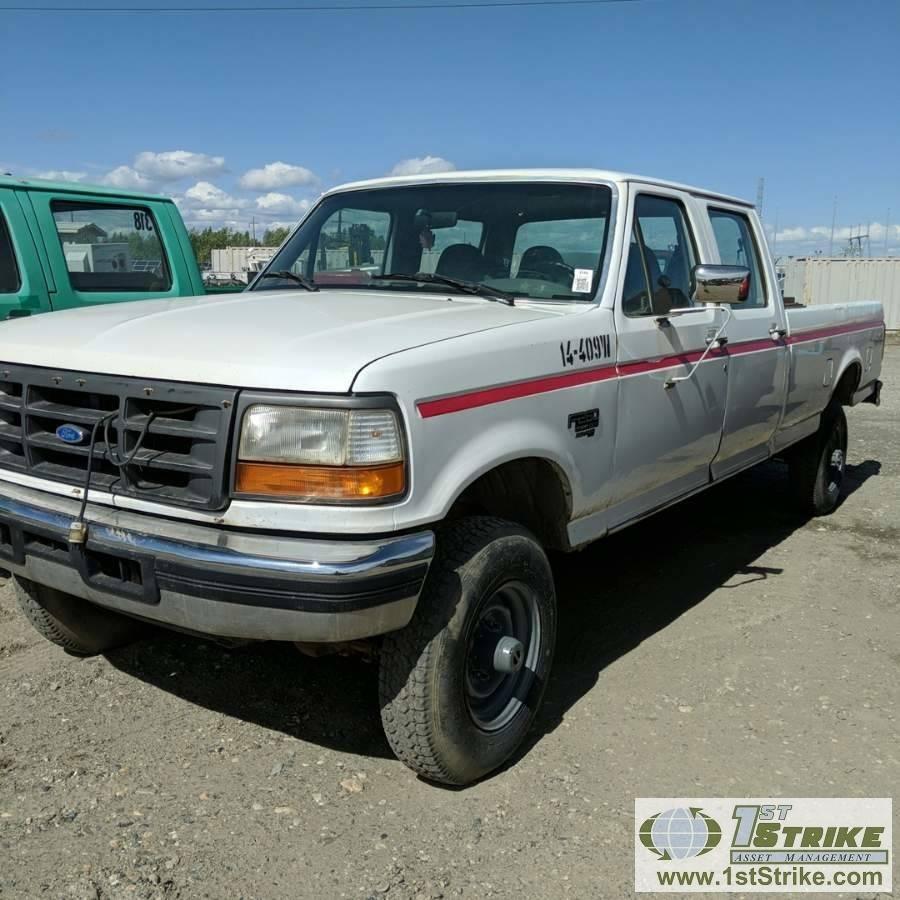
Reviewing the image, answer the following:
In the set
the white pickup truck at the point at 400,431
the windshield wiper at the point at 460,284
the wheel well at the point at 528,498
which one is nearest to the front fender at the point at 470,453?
the white pickup truck at the point at 400,431

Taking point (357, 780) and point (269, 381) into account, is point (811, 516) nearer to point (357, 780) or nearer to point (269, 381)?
point (357, 780)

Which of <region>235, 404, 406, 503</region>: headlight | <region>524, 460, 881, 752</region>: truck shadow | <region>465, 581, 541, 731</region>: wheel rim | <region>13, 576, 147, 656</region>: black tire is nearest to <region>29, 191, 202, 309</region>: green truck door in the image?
<region>13, 576, 147, 656</region>: black tire

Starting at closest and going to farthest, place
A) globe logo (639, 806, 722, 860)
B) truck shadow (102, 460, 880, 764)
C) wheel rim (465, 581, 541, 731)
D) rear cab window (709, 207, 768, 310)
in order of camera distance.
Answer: globe logo (639, 806, 722, 860), wheel rim (465, 581, 541, 731), truck shadow (102, 460, 880, 764), rear cab window (709, 207, 768, 310)

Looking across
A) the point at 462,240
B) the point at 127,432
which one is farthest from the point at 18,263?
the point at 127,432

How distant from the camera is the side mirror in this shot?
3.80 m

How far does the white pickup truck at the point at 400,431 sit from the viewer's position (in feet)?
8.42

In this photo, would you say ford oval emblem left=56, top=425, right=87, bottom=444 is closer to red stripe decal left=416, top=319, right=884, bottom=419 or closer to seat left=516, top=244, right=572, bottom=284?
red stripe decal left=416, top=319, right=884, bottom=419

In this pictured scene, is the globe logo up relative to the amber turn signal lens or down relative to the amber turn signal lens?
down

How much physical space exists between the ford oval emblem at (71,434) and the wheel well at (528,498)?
4.05ft

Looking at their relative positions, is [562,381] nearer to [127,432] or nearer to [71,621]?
[127,432]

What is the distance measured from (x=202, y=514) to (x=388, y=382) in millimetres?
649

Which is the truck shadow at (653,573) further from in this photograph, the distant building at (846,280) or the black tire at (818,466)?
the distant building at (846,280)

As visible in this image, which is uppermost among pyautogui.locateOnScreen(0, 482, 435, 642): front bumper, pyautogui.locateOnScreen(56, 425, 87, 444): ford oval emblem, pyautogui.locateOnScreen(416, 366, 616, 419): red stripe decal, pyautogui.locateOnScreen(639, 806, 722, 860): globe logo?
pyautogui.locateOnScreen(416, 366, 616, 419): red stripe decal

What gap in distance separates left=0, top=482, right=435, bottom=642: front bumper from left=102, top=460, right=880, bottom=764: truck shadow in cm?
98
